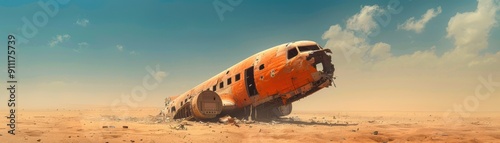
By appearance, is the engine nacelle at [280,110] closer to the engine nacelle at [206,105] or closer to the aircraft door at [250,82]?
the aircraft door at [250,82]

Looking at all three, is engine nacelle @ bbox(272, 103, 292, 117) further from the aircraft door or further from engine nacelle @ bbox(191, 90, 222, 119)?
engine nacelle @ bbox(191, 90, 222, 119)

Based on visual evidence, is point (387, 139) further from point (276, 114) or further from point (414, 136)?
point (276, 114)

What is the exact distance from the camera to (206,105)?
69.2 ft

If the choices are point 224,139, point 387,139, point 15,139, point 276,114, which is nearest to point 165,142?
point 224,139

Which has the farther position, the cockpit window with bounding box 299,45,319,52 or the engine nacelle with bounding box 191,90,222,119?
the engine nacelle with bounding box 191,90,222,119

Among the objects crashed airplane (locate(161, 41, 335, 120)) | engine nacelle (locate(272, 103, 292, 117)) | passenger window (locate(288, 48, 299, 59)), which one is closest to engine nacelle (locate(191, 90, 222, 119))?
crashed airplane (locate(161, 41, 335, 120))

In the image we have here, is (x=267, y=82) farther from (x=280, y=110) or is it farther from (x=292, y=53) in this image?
(x=280, y=110)

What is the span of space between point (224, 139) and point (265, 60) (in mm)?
9672

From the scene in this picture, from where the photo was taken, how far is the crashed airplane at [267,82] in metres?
19.0

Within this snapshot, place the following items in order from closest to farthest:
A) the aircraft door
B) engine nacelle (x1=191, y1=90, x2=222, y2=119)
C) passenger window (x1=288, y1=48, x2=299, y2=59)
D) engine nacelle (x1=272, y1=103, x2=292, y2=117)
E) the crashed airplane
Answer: the crashed airplane → passenger window (x1=288, y1=48, x2=299, y2=59) → engine nacelle (x1=191, y1=90, x2=222, y2=119) → the aircraft door → engine nacelle (x1=272, y1=103, x2=292, y2=117)

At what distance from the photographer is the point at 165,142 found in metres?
10.7

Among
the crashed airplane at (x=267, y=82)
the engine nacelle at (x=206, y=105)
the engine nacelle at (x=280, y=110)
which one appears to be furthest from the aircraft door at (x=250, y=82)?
the engine nacelle at (x=280, y=110)

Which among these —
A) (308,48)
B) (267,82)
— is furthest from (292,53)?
(267,82)

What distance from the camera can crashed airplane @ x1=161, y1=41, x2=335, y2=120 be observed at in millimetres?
18984
